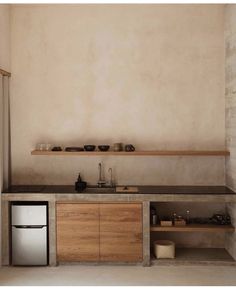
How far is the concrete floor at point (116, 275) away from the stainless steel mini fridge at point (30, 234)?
4.5 inches

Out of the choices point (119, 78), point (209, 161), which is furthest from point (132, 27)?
point (209, 161)

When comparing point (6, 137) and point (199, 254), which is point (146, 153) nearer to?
point (199, 254)

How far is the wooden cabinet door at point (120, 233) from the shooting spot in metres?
4.48

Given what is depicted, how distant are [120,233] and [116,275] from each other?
1.66 ft

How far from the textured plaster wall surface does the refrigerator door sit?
89.4 inches

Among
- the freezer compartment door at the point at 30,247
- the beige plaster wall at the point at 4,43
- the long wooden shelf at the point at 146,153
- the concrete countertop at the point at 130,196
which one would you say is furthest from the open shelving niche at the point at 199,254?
the beige plaster wall at the point at 4,43

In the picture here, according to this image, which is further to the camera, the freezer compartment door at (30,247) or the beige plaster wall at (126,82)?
the beige plaster wall at (126,82)

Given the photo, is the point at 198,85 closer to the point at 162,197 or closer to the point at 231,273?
the point at 162,197

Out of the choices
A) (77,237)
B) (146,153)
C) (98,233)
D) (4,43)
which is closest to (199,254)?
(98,233)

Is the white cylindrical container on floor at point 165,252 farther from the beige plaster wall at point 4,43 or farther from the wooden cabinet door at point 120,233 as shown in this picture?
the beige plaster wall at point 4,43

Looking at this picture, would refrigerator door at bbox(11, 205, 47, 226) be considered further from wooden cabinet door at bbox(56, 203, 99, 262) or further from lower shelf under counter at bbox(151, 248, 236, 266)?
lower shelf under counter at bbox(151, 248, 236, 266)

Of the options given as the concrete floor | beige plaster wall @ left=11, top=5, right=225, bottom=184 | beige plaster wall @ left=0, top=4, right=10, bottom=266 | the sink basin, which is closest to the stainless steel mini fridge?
the concrete floor

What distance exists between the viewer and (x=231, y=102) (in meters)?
4.72

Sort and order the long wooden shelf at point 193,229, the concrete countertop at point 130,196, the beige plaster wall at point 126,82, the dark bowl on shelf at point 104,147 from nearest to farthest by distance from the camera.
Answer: the concrete countertop at point 130,196 → the long wooden shelf at point 193,229 → the dark bowl on shelf at point 104,147 → the beige plaster wall at point 126,82
